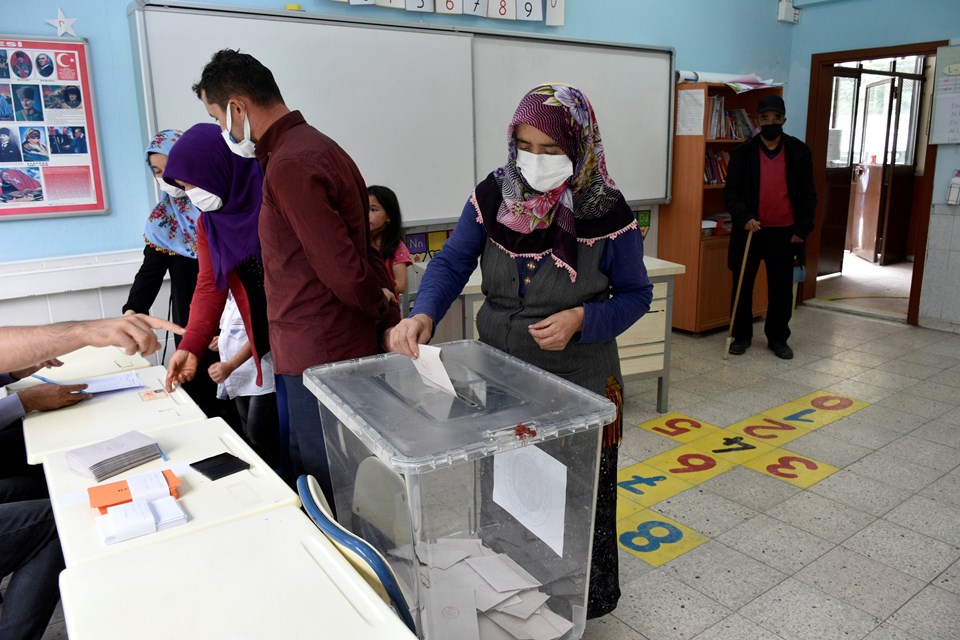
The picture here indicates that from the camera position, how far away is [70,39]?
10.1 feet

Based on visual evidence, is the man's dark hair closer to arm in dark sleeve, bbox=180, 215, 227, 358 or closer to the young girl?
arm in dark sleeve, bbox=180, 215, 227, 358

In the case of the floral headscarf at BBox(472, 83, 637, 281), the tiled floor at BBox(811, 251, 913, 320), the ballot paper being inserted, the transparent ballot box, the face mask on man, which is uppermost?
the face mask on man

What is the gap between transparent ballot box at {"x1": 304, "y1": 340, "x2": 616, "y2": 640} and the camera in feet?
4.21

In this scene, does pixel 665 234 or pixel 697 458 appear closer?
pixel 697 458

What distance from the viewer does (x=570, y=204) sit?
1.66 metres

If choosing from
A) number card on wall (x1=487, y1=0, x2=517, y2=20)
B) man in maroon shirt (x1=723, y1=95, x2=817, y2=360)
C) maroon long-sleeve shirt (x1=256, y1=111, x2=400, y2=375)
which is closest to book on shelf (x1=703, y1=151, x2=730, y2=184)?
man in maroon shirt (x1=723, y1=95, x2=817, y2=360)

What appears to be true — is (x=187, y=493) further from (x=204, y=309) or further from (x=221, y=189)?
(x=221, y=189)

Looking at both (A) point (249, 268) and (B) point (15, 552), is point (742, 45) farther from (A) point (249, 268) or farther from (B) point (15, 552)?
(B) point (15, 552)

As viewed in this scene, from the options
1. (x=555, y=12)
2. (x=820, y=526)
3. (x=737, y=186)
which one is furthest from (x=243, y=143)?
(x=737, y=186)

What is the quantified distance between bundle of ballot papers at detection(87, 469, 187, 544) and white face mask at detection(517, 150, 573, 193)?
101cm

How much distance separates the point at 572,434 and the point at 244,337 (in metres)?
1.38


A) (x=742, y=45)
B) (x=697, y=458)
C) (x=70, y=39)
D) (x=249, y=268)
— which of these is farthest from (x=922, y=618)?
(x=742, y=45)

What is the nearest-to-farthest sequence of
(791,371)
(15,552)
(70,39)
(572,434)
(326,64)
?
(572,434) → (15,552) → (70,39) → (326,64) → (791,371)

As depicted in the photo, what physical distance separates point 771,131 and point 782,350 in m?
1.47
